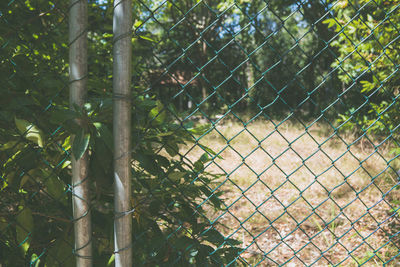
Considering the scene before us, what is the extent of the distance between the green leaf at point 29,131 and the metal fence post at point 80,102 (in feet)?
0.44

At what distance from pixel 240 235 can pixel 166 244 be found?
1.40m

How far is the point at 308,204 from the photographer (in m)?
1.76

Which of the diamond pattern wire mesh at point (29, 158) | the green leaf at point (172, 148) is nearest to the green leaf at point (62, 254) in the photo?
the diamond pattern wire mesh at point (29, 158)

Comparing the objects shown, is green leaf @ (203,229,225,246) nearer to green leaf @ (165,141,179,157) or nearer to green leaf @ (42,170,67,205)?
green leaf @ (165,141,179,157)

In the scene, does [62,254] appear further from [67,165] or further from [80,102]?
[80,102]

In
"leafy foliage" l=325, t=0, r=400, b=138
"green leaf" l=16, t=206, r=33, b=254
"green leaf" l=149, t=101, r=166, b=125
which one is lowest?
"green leaf" l=16, t=206, r=33, b=254

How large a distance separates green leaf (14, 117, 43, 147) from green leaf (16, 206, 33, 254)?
0.28 meters

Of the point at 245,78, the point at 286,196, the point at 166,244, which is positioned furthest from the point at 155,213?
the point at 245,78

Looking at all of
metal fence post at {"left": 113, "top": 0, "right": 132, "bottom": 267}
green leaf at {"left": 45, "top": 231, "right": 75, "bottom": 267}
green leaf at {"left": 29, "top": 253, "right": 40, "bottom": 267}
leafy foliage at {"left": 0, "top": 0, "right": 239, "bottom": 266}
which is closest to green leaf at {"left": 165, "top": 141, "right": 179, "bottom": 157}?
leafy foliage at {"left": 0, "top": 0, "right": 239, "bottom": 266}

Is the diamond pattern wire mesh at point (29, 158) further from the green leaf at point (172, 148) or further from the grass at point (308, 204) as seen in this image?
the grass at point (308, 204)

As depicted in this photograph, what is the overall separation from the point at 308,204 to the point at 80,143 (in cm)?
123

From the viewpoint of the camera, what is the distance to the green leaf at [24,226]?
1196mm

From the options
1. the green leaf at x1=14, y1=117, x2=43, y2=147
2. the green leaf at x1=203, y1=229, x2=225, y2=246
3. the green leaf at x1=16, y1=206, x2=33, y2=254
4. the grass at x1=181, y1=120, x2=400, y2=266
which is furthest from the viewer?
the grass at x1=181, y1=120, x2=400, y2=266

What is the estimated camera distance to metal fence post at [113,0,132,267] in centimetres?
102
